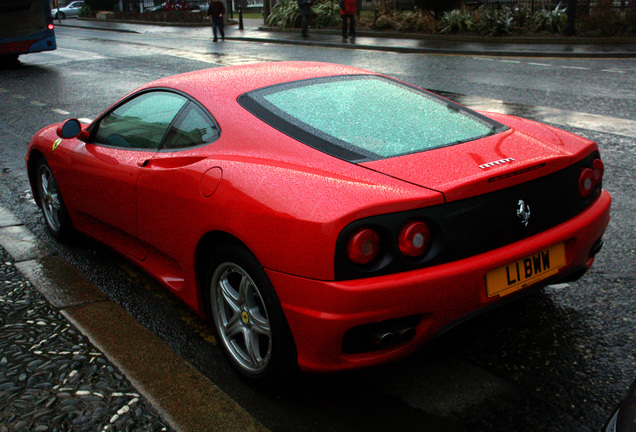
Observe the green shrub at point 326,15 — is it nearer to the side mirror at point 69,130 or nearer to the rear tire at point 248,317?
the side mirror at point 69,130

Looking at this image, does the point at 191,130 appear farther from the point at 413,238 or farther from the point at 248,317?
the point at 413,238

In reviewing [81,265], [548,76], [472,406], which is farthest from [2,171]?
[548,76]

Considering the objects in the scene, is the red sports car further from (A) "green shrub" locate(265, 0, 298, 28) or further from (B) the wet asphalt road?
(A) "green shrub" locate(265, 0, 298, 28)

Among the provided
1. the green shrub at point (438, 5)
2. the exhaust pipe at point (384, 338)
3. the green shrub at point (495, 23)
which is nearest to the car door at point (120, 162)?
the exhaust pipe at point (384, 338)

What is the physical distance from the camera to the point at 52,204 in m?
4.72

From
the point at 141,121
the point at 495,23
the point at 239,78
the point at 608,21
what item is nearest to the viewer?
the point at 239,78

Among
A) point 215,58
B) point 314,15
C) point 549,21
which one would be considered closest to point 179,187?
point 215,58

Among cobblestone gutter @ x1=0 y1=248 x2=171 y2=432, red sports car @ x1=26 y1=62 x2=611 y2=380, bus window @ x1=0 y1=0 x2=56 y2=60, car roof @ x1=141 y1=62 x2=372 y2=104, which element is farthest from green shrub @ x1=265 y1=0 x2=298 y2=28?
cobblestone gutter @ x1=0 y1=248 x2=171 y2=432

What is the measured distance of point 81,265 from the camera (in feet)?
14.4

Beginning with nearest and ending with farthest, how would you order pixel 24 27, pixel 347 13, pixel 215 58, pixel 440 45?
pixel 24 27
pixel 215 58
pixel 440 45
pixel 347 13

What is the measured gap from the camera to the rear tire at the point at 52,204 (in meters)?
4.54

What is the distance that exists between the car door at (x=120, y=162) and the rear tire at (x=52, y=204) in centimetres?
29

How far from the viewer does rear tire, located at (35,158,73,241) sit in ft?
14.9

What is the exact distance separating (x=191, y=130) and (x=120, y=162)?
602mm
